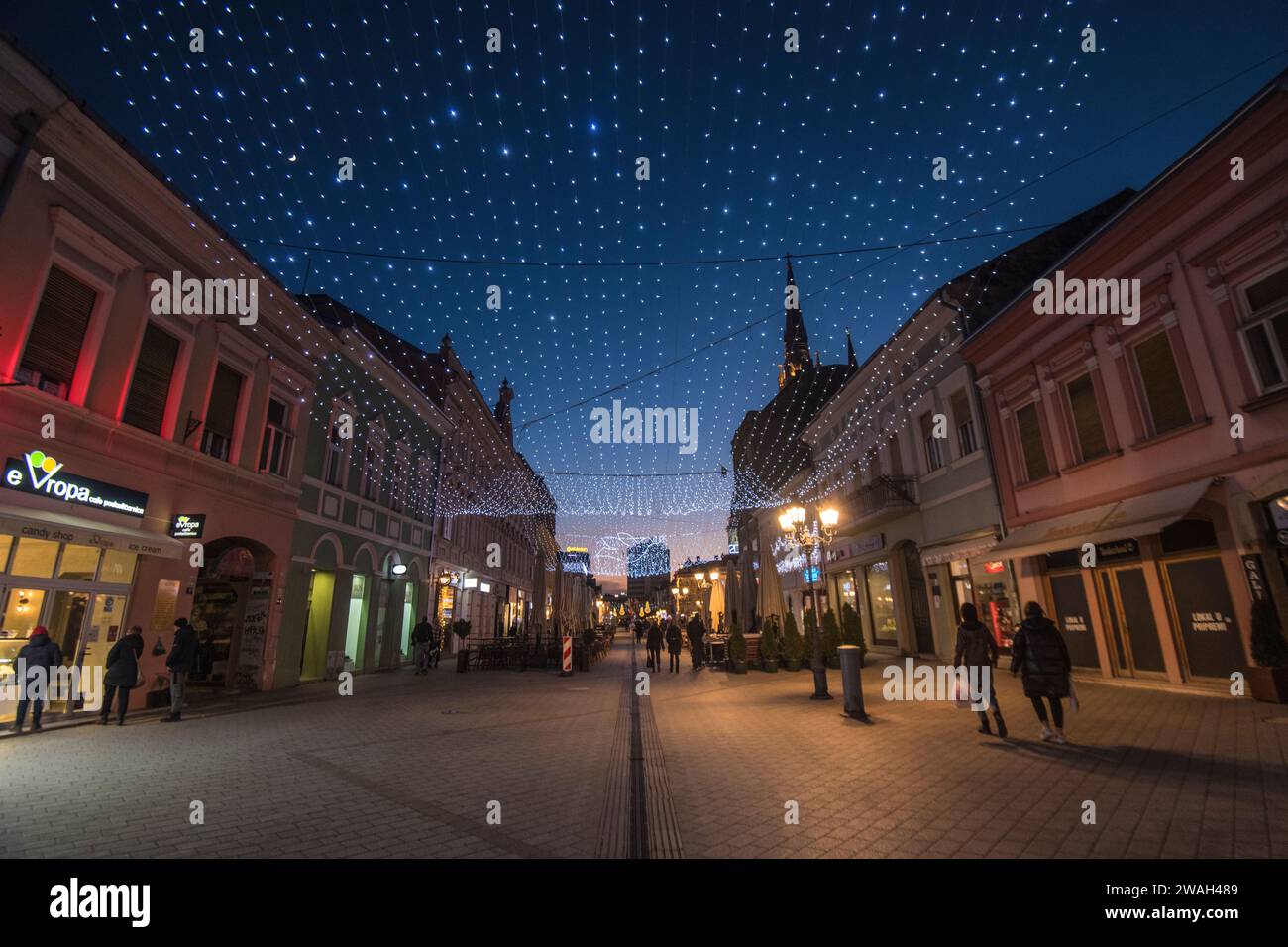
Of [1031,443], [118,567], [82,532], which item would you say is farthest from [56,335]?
[1031,443]

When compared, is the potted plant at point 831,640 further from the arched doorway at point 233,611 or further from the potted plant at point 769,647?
the arched doorway at point 233,611

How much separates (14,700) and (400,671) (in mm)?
10976

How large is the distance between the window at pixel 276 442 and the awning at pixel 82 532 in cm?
389

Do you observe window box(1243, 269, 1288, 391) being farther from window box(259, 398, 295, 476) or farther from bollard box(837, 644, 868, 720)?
window box(259, 398, 295, 476)

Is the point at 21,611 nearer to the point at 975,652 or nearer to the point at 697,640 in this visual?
A: the point at 975,652

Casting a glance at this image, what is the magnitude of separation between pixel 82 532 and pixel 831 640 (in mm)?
17020

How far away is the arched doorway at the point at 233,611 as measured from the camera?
13.4 meters

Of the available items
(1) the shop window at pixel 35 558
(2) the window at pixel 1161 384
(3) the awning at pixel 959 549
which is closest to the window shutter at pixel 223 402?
(1) the shop window at pixel 35 558

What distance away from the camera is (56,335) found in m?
9.09

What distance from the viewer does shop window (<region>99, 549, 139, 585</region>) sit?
992cm
